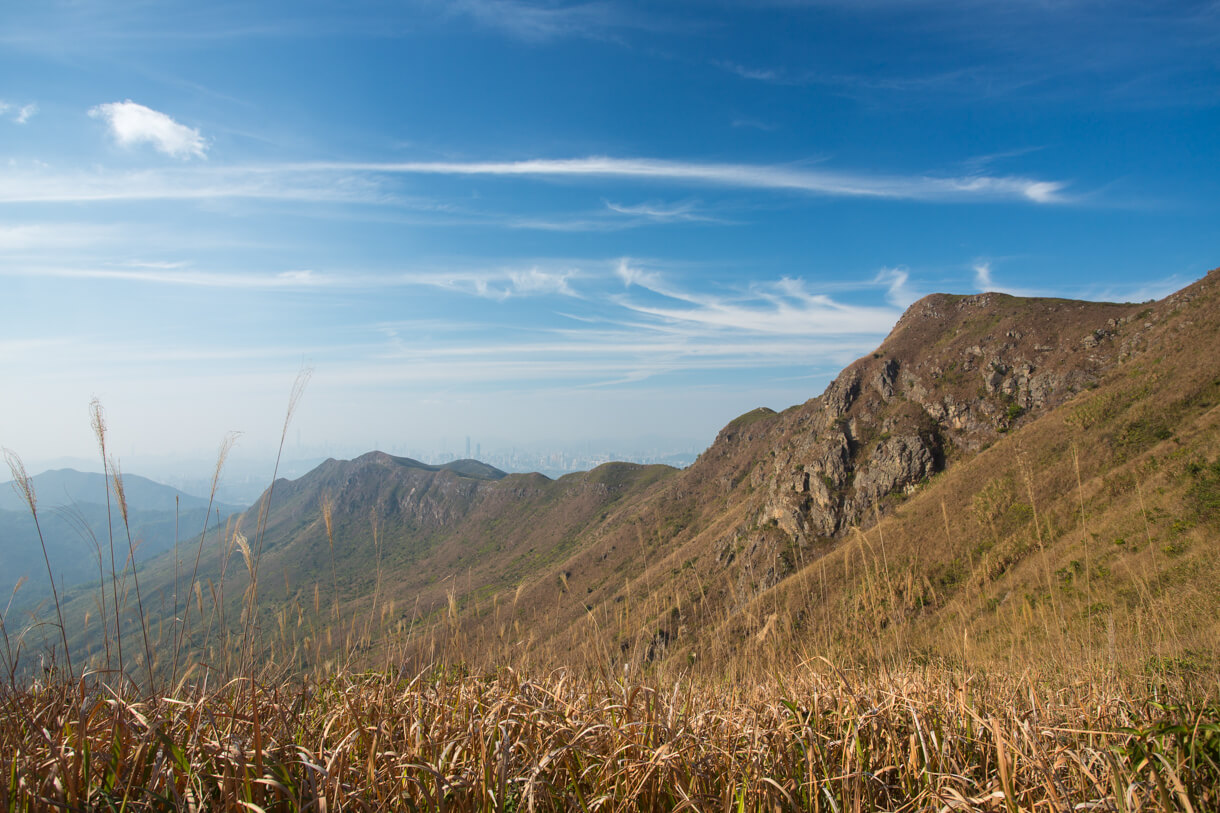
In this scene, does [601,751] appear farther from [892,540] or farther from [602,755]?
[892,540]

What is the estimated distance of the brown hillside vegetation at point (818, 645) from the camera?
203 centimetres

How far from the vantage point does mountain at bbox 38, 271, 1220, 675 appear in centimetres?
492

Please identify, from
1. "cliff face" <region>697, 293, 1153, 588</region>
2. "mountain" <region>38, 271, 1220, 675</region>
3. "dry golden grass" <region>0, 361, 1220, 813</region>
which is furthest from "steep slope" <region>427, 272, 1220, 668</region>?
"dry golden grass" <region>0, 361, 1220, 813</region>

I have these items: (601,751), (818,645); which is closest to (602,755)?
(601,751)

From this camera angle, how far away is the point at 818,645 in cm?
500

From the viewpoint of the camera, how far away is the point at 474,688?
2.96 metres

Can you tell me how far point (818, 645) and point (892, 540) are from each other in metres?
40.7

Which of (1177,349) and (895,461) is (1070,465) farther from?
(895,461)

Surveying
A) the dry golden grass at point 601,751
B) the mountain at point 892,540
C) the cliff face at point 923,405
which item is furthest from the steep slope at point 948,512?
the dry golden grass at point 601,751

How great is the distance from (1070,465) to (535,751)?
1681 inches

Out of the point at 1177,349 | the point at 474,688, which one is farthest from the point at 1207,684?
the point at 1177,349

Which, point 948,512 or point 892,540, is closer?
point 948,512

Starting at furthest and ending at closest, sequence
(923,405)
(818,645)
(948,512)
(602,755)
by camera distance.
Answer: (923,405)
(948,512)
(818,645)
(602,755)

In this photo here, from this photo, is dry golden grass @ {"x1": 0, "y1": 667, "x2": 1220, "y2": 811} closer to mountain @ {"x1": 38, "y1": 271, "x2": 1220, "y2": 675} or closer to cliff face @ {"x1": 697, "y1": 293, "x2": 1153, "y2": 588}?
mountain @ {"x1": 38, "y1": 271, "x2": 1220, "y2": 675}
